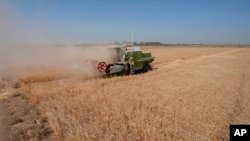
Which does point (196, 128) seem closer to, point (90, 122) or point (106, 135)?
point (106, 135)

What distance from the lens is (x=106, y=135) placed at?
5523mm

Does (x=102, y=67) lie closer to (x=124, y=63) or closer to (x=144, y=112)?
(x=124, y=63)

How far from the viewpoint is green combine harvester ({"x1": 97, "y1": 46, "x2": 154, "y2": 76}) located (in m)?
14.6

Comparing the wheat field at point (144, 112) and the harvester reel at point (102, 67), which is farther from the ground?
the harvester reel at point (102, 67)

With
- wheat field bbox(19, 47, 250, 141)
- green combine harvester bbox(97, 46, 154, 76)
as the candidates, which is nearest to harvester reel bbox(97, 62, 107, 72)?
green combine harvester bbox(97, 46, 154, 76)

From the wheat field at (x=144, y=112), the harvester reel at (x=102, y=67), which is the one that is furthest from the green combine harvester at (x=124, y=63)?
the wheat field at (x=144, y=112)

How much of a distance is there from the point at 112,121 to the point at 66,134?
118cm

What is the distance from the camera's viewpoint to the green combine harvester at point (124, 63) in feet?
48.0

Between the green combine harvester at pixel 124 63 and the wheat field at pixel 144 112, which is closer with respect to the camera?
the wheat field at pixel 144 112

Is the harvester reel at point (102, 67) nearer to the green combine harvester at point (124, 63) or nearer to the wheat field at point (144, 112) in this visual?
the green combine harvester at point (124, 63)

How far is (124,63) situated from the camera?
15703 millimetres

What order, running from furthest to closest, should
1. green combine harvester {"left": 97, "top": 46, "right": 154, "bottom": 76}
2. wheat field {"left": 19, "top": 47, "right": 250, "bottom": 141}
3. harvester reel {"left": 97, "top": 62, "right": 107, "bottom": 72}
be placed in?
1. green combine harvester {"left": 97, "top": 46, "right": 154, "bottom": 76}
2. harvester reel {"left": 97, "top": 62, "right": 107, "bottom": 72}
3. wheat field {"left": 19, "top": 47, "right": 250, "bottom": 141}

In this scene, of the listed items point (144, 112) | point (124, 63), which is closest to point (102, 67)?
point (124, 63)

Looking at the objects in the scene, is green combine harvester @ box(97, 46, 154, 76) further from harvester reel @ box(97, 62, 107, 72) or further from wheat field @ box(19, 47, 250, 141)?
wheat field @ box(19, 47, 250, 141)
